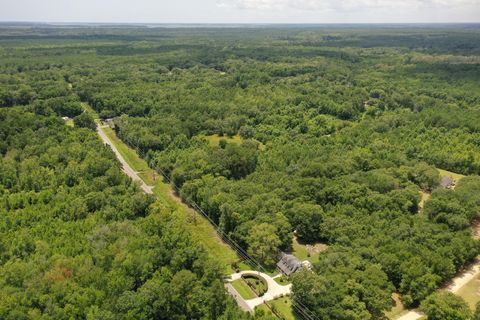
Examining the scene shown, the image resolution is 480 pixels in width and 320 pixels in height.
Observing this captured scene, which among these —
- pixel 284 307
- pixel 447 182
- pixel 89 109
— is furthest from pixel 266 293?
pixel 89 109

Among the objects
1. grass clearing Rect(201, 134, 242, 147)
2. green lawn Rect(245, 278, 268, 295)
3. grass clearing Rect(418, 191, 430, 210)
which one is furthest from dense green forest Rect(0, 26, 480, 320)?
green lawn Rect(245, 278, 268, 295)

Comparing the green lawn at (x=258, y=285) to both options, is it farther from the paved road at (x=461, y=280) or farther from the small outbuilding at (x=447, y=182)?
the small outbuilding at (x=447, y=182)

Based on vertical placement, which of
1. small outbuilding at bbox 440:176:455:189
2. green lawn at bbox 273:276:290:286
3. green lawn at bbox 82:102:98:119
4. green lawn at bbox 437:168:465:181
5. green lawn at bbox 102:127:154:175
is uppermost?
small outbuilding at bbox 440:176:455:189

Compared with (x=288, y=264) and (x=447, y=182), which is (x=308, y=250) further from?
(x=447, y=182)

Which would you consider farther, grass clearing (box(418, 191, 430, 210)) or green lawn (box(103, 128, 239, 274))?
grass clearing (box(418, 191, 430, 210))

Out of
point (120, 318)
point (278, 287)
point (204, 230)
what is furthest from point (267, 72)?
point (120, 318)

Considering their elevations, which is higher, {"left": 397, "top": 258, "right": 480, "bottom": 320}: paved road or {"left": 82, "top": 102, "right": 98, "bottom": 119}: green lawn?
{"left": 397, "top": 258, "right": 480, "bottom": 320}: paved road

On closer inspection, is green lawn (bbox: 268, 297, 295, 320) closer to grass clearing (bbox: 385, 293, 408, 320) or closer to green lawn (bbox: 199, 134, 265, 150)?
grass clearing (bbox: 385, 293, 408, 320)

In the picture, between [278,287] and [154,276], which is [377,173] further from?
[154,276]

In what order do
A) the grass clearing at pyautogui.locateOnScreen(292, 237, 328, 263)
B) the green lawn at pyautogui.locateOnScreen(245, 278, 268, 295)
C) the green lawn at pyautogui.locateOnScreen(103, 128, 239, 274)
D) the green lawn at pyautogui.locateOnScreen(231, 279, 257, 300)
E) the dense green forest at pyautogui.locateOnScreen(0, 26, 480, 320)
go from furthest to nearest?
1. the green lawn at pyautogui.locateOnScreen(103, 128, 239, 274)
2. the grass clearing at pyautogui.locateOnScreen(292, 237, 328, 263)
3. the green lawn at pyautogui.locateOnScreen(245, 278, 268, 295)
4. the green lawn at pyautogui.locateOnScreen(231, 279, 257, 300)
5. the dense green forest at pyautogui.locateOnScreen(0, 26, 480, 320)
